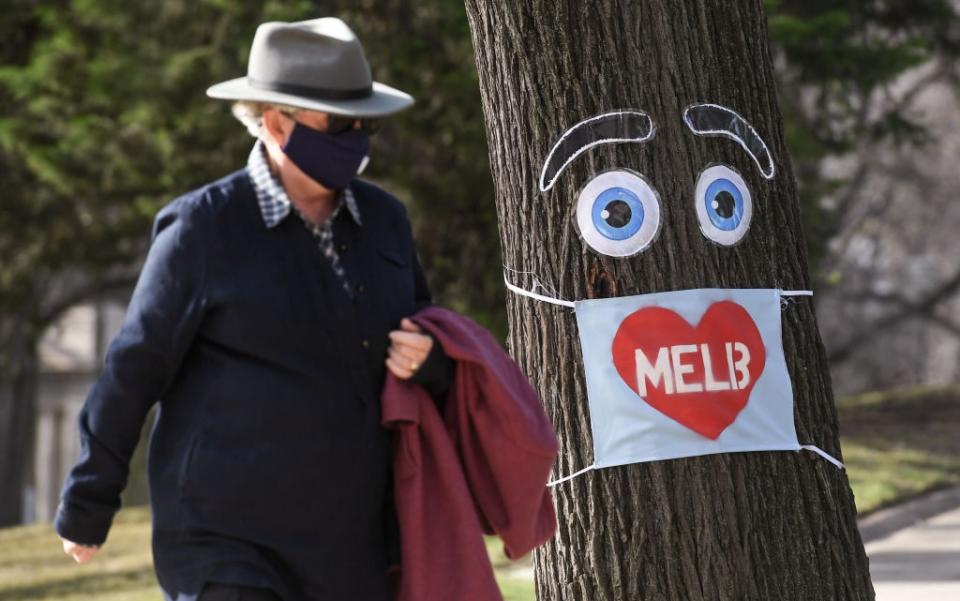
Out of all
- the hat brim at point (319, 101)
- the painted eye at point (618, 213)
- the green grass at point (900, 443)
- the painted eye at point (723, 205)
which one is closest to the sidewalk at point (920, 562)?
the green grass at point (900, 443)

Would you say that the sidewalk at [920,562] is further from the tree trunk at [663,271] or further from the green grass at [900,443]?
the tree trunk at [663,271]

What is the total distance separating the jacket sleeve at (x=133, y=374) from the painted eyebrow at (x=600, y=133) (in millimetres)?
1873

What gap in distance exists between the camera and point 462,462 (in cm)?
340

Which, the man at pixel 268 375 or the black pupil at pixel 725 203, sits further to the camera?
the black pupil at pixel 725 203

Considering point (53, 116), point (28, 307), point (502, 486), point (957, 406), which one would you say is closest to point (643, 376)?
point (502, 486)

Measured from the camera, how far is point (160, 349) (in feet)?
10.3

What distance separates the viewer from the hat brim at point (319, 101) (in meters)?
3.24

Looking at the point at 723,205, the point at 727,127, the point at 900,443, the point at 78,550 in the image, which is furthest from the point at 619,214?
the point at 900,443

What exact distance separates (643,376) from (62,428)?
45.2m

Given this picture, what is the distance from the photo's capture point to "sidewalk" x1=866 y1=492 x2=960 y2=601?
7.63 metres

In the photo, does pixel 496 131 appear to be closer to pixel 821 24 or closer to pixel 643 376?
pixel 643 376

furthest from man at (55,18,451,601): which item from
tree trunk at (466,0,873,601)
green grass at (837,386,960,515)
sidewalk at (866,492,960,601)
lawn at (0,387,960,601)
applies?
green grass at (837,386,960,515)

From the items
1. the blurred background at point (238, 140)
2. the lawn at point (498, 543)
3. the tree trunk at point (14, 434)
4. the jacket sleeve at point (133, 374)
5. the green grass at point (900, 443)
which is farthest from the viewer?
the tree trunk at point (14, 434)

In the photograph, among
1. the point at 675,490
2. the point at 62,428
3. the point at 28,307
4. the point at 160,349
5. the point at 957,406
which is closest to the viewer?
the point at 160,349
